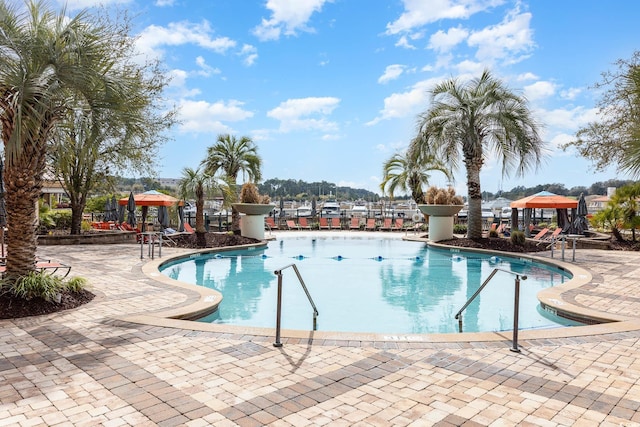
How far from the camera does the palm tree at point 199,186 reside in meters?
16.8

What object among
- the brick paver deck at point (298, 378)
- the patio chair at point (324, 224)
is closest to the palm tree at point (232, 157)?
the patio chair at point (324, 224)

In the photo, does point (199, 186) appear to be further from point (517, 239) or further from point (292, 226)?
point (517, 239)

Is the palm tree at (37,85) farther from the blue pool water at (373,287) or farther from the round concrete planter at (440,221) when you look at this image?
the round concrete planter at (440,221)

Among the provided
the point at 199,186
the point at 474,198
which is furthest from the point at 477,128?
the point at 199,186

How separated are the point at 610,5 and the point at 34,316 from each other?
1327 centimetres

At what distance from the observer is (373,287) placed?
34.9 ft

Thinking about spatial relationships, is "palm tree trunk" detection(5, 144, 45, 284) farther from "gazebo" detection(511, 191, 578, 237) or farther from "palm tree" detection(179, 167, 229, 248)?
"gazebo" detection(511, 191, 578, 237)

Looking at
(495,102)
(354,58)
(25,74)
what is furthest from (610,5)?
(25,74)

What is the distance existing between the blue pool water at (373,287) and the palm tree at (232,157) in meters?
5.40

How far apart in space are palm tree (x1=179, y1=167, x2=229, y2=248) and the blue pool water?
84.1 inches

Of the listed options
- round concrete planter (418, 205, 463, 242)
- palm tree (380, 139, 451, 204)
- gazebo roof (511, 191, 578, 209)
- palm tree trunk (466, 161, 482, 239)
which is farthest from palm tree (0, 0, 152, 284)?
palm tree (380, 139, 451, 204)

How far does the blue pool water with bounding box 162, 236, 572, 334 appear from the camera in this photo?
24.7 feet

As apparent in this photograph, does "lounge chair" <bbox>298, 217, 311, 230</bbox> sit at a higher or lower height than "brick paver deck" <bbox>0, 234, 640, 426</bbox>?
A: higher

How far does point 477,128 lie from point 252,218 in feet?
31.9
